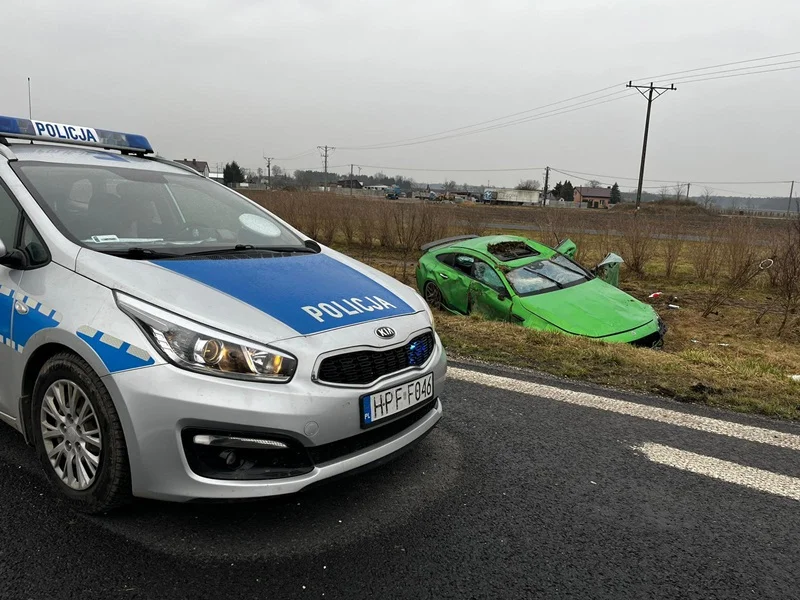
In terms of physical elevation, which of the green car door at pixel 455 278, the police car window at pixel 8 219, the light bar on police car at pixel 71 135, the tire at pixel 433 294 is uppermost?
the light bar on police car at pixel 71 135

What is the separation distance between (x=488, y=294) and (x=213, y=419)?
6005mm

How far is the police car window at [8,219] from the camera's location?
2879 millimetres

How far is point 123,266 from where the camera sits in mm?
2574

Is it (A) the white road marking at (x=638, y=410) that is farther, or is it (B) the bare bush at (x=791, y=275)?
(B) the bare bush at (x=791, y=275)

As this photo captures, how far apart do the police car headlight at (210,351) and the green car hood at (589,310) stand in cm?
509

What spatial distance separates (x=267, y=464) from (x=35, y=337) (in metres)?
1.23

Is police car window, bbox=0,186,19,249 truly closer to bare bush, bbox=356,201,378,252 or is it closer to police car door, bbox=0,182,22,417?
police car door, bbox=0,182,22,417

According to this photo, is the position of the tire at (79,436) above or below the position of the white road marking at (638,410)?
above

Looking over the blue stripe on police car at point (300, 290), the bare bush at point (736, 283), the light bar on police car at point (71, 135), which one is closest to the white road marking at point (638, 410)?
the blue stripe on police car at point (300, 290)

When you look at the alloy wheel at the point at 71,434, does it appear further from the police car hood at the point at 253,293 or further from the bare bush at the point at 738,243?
the bare bush at the point at 738,243

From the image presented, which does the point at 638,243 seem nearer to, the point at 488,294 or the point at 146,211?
the point at 488,294

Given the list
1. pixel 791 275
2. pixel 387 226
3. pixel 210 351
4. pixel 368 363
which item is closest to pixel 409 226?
pixel 387 226

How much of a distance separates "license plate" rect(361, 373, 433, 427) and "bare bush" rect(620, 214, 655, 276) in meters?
12.5

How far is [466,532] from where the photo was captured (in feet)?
8.43
